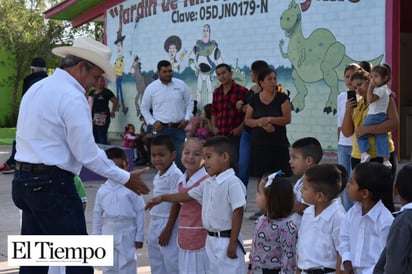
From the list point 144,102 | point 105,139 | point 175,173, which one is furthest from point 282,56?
point 175,173

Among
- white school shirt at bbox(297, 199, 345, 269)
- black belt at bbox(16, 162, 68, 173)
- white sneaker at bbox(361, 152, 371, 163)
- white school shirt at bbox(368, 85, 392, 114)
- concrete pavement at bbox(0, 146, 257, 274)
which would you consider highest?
white school shirt at bbox(368, 85, 392, 114)

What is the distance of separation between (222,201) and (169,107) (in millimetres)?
6004

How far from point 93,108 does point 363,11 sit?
718 cm

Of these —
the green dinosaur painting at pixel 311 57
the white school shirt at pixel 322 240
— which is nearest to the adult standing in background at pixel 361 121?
the white school shirt at pixel 322 240

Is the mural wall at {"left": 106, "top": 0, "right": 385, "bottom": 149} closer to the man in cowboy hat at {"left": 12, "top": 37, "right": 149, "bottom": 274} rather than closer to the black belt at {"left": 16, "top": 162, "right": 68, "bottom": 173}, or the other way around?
the man in cowboy hat at {"left": 12, "top": 37, "right": 149, "bottom": 274}

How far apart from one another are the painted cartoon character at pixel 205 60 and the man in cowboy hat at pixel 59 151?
33.6 feet

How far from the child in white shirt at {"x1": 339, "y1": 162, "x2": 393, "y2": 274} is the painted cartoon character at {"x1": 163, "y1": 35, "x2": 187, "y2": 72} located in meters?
12.3

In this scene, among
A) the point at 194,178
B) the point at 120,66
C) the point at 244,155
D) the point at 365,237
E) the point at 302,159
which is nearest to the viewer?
the point at 365,237

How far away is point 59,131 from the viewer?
5645mm

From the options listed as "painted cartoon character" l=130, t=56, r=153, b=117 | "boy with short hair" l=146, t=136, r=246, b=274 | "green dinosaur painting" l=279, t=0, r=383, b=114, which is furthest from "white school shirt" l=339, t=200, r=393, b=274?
"painted cartoon character" l=130, t=56, r=153, b=117

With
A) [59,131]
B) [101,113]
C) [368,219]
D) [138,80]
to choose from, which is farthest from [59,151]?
[138,80]
